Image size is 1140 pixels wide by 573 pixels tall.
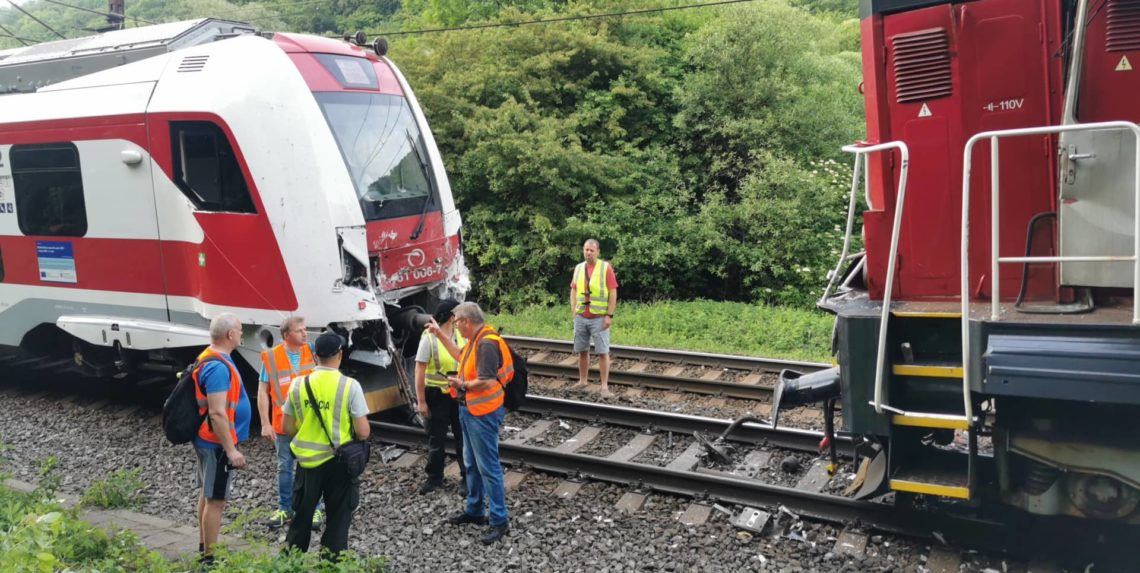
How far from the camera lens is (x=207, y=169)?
303 inches

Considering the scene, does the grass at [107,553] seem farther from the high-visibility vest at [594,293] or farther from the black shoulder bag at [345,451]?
the high-visibility vest at [594,293]

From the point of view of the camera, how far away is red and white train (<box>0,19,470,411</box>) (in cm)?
746

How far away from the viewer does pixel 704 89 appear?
15.9 metres

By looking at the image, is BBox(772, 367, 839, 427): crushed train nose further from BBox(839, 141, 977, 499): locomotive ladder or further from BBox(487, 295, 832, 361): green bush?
BBox(487, 295, 832, 361): green bush

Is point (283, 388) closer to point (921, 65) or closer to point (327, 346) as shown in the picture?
point (327, 346)

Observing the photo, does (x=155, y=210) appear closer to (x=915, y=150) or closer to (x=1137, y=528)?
(x=915, y=150)

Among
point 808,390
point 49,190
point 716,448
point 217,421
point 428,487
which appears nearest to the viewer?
point 217,421

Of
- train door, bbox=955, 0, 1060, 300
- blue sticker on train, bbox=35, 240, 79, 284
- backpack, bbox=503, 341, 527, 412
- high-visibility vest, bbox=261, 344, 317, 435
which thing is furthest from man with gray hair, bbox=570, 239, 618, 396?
blue sticker on train, bbox=35, 240, 79, 284

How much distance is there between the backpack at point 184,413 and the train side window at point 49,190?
4460 millimetres

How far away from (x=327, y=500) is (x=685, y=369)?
5363 mm

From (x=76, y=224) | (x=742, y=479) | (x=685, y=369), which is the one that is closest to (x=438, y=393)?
(x=742, y=479)

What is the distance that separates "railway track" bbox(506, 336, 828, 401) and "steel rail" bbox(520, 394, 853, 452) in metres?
1.14

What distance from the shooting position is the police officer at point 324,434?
4.86 meters

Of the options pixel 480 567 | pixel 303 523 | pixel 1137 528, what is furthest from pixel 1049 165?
pixel 303 523
